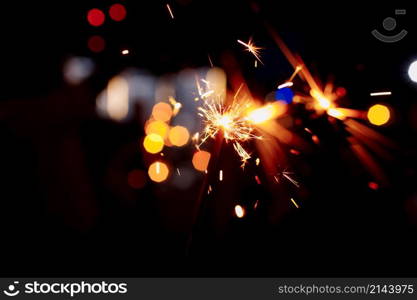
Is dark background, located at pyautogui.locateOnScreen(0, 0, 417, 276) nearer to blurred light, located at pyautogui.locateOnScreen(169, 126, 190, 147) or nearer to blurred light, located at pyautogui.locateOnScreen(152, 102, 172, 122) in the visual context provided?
blurred light, located at pyautogui.locateOnScreen(152, 102, 172, 122)

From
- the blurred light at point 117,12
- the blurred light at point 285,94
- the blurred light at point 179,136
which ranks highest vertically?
the blurred light at point 117,12

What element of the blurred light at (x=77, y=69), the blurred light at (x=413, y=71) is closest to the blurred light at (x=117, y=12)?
the blurred light at (x=77, y=69)

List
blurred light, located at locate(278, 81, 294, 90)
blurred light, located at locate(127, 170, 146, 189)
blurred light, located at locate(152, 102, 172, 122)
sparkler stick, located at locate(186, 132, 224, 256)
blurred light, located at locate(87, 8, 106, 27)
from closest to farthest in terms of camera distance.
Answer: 1. sparkler stick, located at locate(186, 132, 224, 256)
2. blurred light, located at locate(87, 8, 106, 27)
3. blurred light, located at locate(278, 81, 294, 90)
4. blurred light, located at locate(127, 170, 146, 189)
5. blurred light, located at locate(152, 102, 172, 122)

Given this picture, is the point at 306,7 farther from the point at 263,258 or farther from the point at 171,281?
the point at 171,281

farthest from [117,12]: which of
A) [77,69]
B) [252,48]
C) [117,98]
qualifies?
[252,48]

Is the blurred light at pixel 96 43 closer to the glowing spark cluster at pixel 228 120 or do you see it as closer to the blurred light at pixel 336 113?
the glowing spark cluster at pixel 228 120

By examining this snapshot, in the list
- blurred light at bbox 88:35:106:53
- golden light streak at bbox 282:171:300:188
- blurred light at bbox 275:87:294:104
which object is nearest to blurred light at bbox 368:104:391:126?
blurred light at bbox 275:87:294:104
